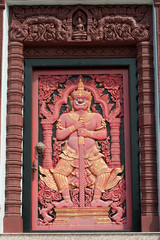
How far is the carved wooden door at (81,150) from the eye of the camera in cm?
988

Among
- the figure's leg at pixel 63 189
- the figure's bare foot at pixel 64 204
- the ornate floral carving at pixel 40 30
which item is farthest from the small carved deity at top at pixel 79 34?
the figure's bare foot at pixel 64 204

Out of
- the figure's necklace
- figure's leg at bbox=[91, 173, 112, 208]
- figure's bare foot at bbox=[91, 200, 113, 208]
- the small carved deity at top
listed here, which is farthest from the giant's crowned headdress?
figure's bare foot at bbox=[91, 200, 113, 208]

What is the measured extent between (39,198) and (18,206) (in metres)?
0.47

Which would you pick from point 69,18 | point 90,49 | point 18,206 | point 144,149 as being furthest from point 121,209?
point 69,18

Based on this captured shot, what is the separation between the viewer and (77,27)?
408 inches

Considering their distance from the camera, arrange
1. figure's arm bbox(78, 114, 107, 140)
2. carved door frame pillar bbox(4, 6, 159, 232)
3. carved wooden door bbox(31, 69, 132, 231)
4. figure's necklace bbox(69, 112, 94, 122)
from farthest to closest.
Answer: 1. figure's necklace bbox(69, 112, 94, 122)
2. figure's arm bbox(78, 114, 107, 140)
3. carved wooden door bbox(31, 69, 132, 231)
4. carved door frame pillar bbox(4, 6, 159, 232)

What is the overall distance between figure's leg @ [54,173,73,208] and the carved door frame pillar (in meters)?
0.73

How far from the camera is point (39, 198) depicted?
999 cm

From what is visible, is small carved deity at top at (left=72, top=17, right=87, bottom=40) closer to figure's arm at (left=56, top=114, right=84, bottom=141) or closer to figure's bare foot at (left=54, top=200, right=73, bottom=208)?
figure's arm at (left=56, top=114, right=84, bottom=141)

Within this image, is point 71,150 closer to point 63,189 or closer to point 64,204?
point 63,189

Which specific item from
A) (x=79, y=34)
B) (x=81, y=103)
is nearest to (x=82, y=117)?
(x=81, y=103)

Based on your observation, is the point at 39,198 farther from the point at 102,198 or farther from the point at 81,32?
the point at 81,32

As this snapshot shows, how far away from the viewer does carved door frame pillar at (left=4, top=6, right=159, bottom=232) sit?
9.62 meters

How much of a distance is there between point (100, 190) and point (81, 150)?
33.2 inches
